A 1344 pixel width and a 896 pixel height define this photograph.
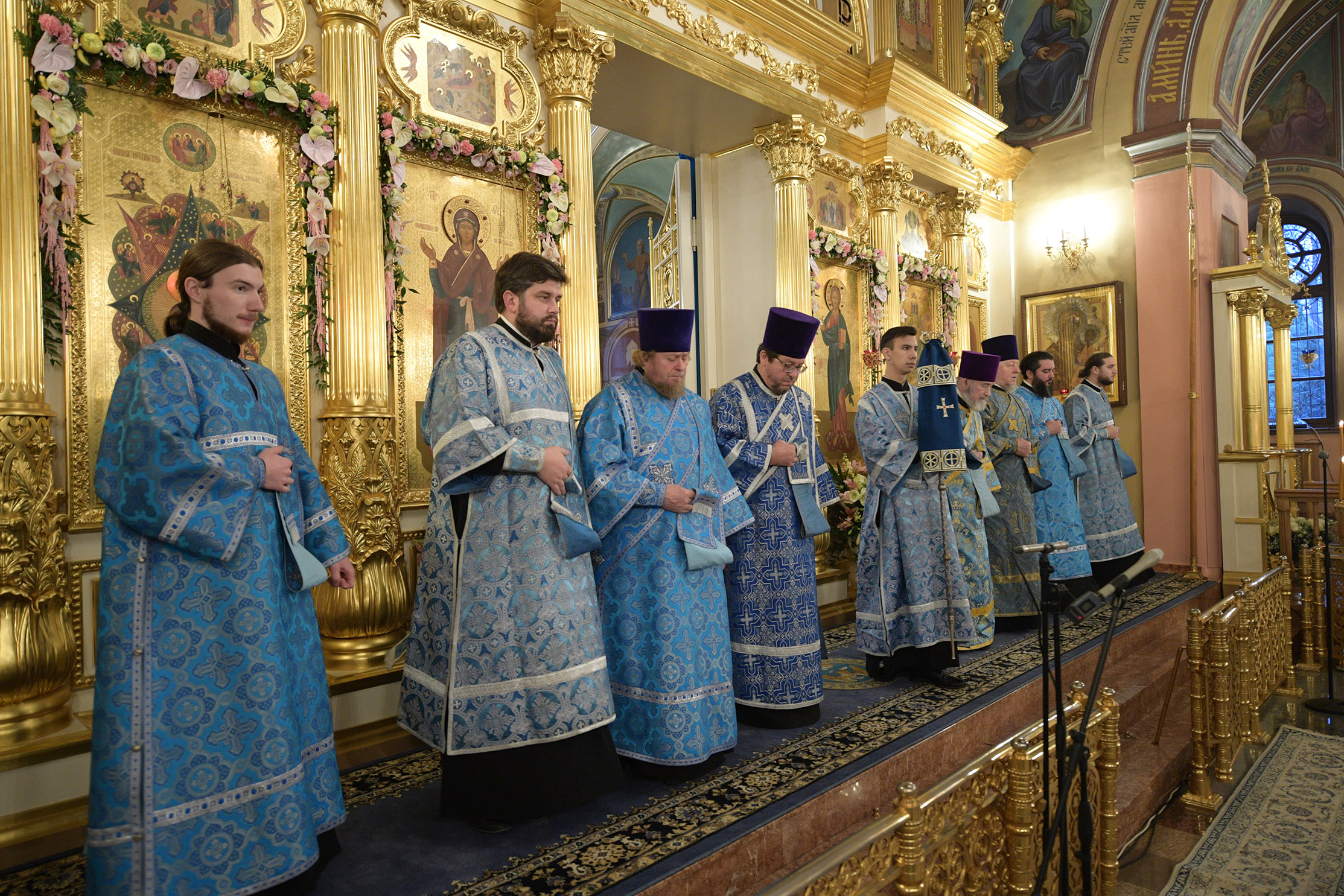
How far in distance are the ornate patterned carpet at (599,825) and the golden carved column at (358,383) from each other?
2.47 ft

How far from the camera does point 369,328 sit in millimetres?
4293

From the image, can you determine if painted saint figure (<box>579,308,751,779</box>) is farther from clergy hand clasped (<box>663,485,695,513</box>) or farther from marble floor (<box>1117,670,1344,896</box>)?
marble floor (<box>1117,670,1344,896</box>)

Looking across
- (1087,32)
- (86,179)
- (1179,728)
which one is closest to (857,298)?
(1179,728)

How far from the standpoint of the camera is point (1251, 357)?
9.38 metres

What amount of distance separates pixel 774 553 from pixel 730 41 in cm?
438

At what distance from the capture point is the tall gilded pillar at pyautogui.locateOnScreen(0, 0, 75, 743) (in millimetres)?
3072

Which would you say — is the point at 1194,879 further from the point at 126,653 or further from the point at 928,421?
the point at 126,653

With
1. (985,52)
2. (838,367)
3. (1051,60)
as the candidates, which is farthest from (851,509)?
(1051,60)

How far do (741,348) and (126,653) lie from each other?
228 inches

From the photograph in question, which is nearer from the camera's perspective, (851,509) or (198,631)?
(198,631)

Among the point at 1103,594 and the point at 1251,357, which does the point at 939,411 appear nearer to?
the point at 1103,594

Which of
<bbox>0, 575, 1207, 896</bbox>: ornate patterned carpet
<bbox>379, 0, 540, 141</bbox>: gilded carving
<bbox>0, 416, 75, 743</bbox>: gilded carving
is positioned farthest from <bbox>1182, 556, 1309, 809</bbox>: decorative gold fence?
<bbox>0, 416, 75, 743</bbox>: gilded carving

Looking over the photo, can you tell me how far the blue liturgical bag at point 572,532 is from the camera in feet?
9.96

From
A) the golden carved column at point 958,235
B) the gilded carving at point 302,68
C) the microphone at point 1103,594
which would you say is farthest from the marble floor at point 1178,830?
the gilded carving at point 302,68
